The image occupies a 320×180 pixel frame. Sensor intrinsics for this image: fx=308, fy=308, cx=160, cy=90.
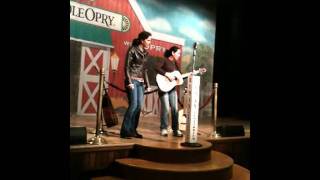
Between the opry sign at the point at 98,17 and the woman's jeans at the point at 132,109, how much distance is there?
237 cm

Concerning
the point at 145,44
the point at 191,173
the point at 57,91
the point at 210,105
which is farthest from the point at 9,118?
the point at 210,105

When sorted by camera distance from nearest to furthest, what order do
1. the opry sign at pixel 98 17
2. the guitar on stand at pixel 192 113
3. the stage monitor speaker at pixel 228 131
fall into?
the guitar on stand at pixel 192 113
the stage monitor speaker at pixel 228 131
the opry sign at pixel 98 17

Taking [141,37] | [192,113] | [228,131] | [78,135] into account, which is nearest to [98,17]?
[141,37]

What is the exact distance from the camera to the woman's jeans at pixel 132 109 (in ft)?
15.7

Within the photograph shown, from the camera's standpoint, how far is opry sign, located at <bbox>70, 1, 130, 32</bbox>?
20.5 ft

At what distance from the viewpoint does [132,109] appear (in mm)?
4785

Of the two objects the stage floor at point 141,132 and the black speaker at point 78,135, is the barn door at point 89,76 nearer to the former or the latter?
the stage floor at point 141,132

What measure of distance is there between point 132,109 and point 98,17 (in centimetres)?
274

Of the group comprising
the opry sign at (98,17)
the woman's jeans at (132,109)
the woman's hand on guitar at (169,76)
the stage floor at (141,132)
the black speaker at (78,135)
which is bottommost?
the stage floor at (141,132)

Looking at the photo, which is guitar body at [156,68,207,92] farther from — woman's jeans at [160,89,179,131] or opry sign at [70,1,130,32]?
opry sign at [70,1,130,32]

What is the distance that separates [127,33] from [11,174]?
17.7 feet

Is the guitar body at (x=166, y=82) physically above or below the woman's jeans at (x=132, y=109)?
above

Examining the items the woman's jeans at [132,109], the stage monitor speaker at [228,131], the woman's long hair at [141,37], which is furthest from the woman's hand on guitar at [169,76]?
the stage monitor speaker at [228,131]

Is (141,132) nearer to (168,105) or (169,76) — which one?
(168,105)
